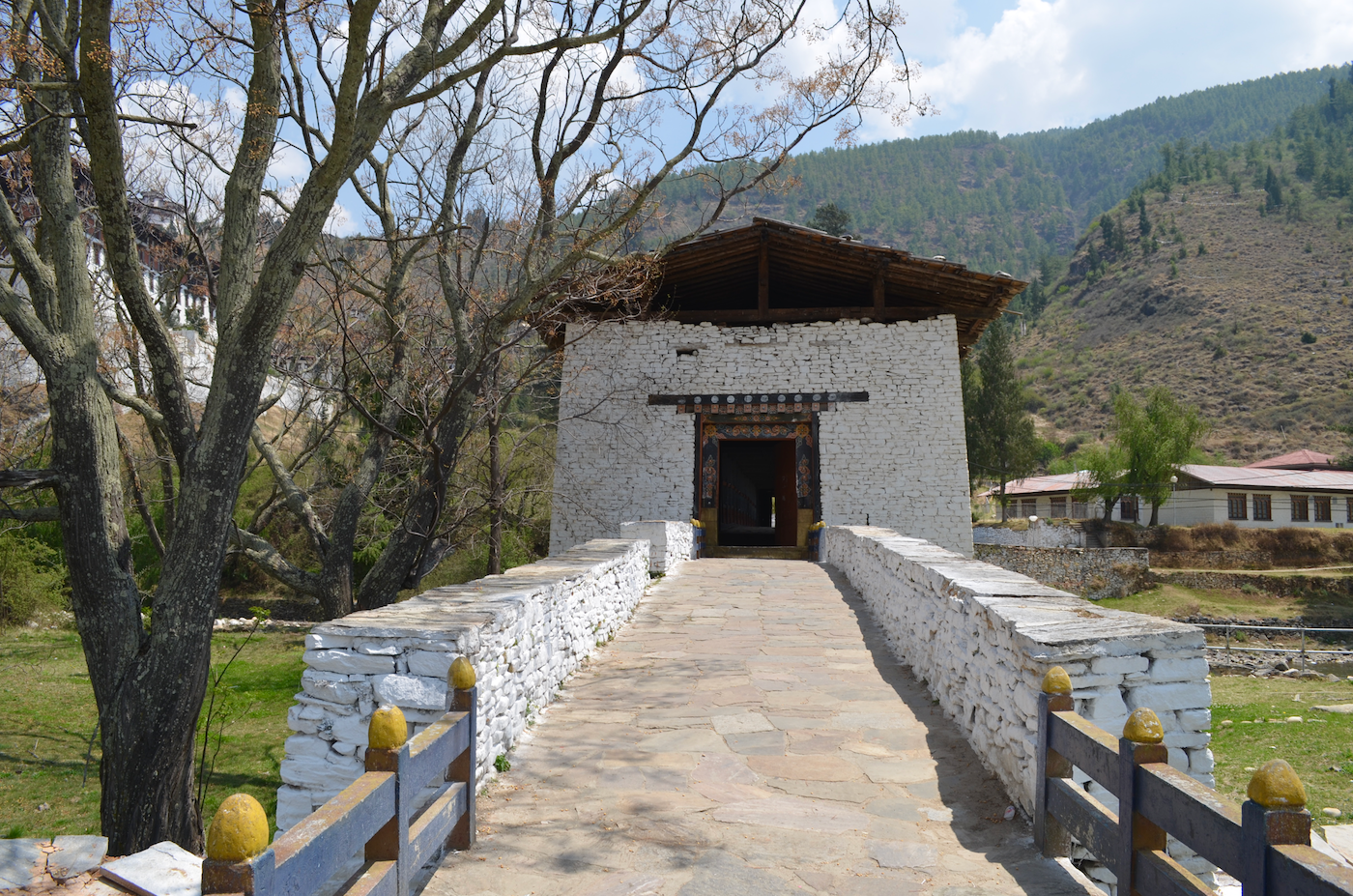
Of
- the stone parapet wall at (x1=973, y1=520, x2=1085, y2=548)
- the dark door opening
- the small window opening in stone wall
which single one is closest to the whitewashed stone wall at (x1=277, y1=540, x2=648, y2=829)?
the dark door opening

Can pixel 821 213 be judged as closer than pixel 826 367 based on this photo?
No

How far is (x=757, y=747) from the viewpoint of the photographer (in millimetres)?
4699

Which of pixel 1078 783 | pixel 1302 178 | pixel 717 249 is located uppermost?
pixel 1302 178

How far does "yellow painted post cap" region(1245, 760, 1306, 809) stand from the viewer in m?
1.95

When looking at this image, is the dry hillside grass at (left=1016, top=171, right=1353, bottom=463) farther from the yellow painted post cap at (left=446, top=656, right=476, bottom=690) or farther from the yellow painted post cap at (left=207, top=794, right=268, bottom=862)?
the yellow painted post cap at (left=207, top=794, right=268, bottom=862)

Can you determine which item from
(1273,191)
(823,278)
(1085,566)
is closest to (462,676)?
(823,278)

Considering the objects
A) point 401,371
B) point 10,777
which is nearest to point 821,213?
point 401,371

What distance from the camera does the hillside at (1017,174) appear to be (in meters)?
109

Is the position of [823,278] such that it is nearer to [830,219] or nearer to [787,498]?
[787,498]

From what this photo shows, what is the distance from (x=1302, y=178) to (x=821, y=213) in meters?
70.7

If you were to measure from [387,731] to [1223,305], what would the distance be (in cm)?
7782

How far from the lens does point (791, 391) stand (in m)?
14.8

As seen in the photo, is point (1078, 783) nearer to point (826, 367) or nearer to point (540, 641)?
point (540, 641)

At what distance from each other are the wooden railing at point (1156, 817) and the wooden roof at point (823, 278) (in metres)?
11.3
